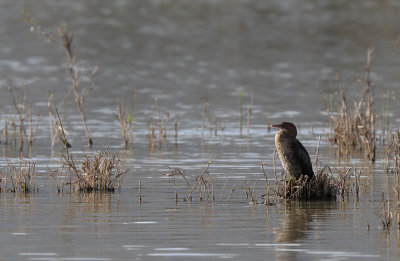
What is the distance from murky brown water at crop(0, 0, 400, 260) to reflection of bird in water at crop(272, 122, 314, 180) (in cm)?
40

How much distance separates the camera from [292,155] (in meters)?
12.8

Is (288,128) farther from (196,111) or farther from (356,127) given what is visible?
(196,111)

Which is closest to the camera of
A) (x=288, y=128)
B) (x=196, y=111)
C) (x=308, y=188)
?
(x=308, y=188)

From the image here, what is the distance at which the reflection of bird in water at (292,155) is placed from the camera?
502 inches

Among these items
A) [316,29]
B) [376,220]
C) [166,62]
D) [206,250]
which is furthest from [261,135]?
[316,29]

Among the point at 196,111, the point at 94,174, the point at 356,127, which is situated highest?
the point at 196,111

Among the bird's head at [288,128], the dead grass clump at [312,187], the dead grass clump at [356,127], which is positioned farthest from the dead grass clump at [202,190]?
the dead grass clump at [356,127]

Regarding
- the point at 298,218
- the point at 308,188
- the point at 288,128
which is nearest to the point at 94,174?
the point at 288,128

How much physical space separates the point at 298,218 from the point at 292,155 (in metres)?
1.31

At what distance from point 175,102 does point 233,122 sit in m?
3.35

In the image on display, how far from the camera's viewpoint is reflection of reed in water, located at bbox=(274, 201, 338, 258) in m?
10.4

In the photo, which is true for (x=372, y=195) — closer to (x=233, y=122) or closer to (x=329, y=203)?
(x=329, y=203)

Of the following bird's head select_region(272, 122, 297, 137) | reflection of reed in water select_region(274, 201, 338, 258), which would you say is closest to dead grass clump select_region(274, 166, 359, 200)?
reflection of reed in water select_region(274, 201, 338, 258)

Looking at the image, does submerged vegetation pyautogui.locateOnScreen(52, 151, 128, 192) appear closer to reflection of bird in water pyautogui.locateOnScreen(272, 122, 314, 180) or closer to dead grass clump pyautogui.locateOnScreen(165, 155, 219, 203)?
dead grass clump pyautogui.locateOnScreen(165, 155, 219, 203)
